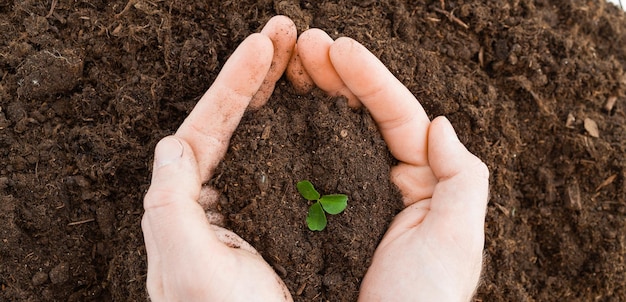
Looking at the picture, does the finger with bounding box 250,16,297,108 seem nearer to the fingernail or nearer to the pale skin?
the pale skin

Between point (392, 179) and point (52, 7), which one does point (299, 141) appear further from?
point (52, 7)

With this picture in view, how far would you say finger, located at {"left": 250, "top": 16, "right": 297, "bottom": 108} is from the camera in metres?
2.00

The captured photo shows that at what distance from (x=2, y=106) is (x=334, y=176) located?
49.2 inches

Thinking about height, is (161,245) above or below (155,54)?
below

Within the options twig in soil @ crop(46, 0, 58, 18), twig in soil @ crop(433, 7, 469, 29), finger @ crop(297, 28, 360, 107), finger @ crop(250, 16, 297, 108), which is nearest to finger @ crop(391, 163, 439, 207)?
finger @ crop(297, 28, 360, 107)

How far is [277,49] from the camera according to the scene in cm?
202

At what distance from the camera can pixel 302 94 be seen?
7.01 ft

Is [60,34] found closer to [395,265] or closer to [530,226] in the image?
[395,265]

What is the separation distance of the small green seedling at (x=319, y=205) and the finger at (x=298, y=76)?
1.19 ft

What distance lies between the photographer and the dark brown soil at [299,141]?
2.02m

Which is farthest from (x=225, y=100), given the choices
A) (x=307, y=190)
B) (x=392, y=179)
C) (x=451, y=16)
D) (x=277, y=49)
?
(x=451, y=16)

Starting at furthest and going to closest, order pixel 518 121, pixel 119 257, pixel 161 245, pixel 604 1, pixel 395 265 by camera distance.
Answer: pixel 604 1, pixel 518 121, pixel 119 257, pixel 395 265, pixel 161 245

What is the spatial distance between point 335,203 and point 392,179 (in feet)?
0.95

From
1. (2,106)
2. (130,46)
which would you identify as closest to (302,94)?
(130,46)
